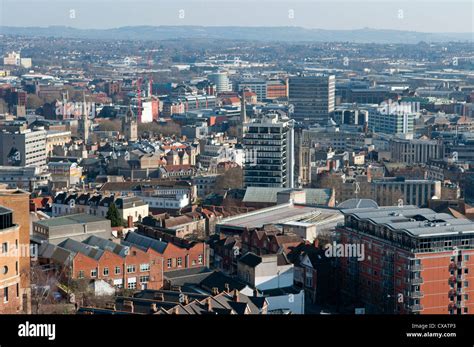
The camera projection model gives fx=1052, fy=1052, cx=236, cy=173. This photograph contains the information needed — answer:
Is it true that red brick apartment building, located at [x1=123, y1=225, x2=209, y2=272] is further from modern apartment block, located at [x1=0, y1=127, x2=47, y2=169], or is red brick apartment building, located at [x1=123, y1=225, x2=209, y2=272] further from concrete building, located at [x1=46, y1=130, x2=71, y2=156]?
concrete building, located at [x1=46, y1=130, x2=71, y2=156]

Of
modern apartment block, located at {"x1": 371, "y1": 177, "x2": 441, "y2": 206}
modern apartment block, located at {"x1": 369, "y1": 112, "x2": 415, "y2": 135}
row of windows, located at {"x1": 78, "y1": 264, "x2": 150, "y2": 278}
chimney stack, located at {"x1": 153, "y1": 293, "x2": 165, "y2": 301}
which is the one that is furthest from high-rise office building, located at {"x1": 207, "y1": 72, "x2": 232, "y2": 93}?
chimney stack, located at {"x1": 153, "y1": 293, "x2": 165, "y2": 301}

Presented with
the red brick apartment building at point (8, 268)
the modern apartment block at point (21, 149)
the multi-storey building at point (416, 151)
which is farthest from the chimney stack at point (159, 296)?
the multi-storey building at point (416, 151)

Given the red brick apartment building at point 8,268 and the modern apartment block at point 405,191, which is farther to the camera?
the modern apartment block at point 405,191

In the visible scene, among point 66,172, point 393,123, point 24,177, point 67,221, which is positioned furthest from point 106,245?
point 393,123

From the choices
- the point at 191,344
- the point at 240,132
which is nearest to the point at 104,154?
the point at 240,132

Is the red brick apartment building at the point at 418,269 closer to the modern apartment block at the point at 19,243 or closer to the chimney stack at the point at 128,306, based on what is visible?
the chimney stack at the point at 128,306

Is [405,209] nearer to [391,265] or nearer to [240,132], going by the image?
[391,265]

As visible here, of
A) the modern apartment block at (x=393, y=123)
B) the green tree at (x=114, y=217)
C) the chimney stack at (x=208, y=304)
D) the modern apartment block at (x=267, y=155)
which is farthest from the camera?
the modern apartment block at (x=393, y=123)

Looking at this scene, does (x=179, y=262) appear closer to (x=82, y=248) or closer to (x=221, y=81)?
(x=82, y=248)
